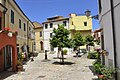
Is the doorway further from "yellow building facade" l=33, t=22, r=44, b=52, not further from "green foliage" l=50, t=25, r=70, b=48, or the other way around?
"yellow building facade" l=33, t=22, r=44, b=52

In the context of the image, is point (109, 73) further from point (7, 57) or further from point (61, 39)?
point (61, 39)

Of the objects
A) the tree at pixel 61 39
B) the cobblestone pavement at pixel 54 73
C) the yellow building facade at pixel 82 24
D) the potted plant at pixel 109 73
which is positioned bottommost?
the cobblestone pavement at pixel 54 73

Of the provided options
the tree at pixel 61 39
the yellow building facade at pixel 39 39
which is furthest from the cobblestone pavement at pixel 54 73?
the yellow building facade at pixel 39 39

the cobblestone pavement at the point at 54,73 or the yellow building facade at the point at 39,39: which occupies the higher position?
the yellow building facade at the point at 39,39

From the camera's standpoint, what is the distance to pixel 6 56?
63.9ft

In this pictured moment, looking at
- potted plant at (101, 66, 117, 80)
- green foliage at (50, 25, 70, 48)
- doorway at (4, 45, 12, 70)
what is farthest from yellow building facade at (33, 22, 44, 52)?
potted plant at (101, 66, 117, 80)

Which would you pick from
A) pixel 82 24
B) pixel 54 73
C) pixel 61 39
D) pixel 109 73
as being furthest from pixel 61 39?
pixel 82 24

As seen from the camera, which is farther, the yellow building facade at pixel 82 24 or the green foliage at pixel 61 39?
the yellow building facade at pixel 82 24

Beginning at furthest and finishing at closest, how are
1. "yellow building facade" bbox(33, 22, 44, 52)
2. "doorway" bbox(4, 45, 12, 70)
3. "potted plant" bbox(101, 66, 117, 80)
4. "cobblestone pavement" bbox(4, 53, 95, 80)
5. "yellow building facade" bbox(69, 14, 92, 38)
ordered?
"yellow building facade" bbox(33, 22, 44, 52), "yellow building facade" bbox(69, 14, 92, 38), "doorway" bbox(4, 45, 12, 70), "cobblestone pavement" bbox(4, 53, 95, 80), "potted plant" bbox(101, 66, 117, 80)

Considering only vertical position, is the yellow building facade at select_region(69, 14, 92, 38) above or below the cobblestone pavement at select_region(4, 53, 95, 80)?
above

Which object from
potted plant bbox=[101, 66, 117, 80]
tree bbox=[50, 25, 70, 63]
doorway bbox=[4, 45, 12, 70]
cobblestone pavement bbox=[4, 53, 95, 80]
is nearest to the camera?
potted plant bbox=[101, 66, 117, 80]

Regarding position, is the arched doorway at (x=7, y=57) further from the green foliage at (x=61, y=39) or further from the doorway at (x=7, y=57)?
the green foliage at (x=61, y=39)

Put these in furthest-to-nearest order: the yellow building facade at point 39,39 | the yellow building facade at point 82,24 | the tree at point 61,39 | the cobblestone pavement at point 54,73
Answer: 1. the yellow building facade at point 39,39
2. the yellow building facade at point 82,24
3. the tree at point 61,39
4. the cobblestone pavement at point 54,73

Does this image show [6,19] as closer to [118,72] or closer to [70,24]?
[118,72]
